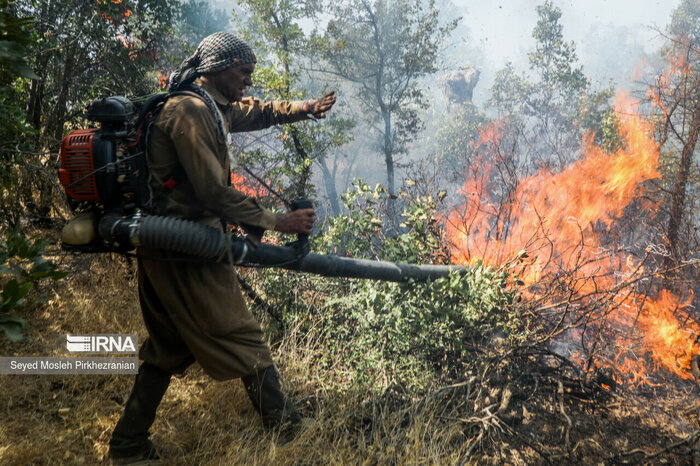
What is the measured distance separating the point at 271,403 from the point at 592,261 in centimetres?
351

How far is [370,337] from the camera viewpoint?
3357mm

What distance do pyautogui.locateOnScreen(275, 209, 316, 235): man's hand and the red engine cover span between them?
87cm

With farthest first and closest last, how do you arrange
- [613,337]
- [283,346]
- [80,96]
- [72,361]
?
[613,337] < [80,96] < [283,346] < [72,361]

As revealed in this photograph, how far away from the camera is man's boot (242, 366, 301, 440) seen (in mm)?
2174

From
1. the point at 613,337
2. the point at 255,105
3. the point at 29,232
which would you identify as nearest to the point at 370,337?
the point at 255,105

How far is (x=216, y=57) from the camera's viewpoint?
219cm

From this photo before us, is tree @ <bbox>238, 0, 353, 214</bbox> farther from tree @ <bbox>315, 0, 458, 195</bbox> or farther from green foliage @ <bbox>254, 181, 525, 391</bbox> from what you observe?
tree @ <bbox>315, 0, 458, 195</bbox>

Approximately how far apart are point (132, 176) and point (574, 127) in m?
23.4

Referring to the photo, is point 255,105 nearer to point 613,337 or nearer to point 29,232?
point 29,232

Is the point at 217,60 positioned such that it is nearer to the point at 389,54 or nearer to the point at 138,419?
the point at 138,419

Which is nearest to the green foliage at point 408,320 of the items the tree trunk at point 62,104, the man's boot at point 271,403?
the man's boot at point 271,403

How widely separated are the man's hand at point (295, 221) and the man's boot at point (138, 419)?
1.01 meters

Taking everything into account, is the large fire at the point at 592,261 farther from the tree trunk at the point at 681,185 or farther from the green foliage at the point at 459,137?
the green foliage at the point at 459,137

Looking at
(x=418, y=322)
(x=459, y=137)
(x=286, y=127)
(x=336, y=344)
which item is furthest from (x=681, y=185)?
(x=459, y=137)
